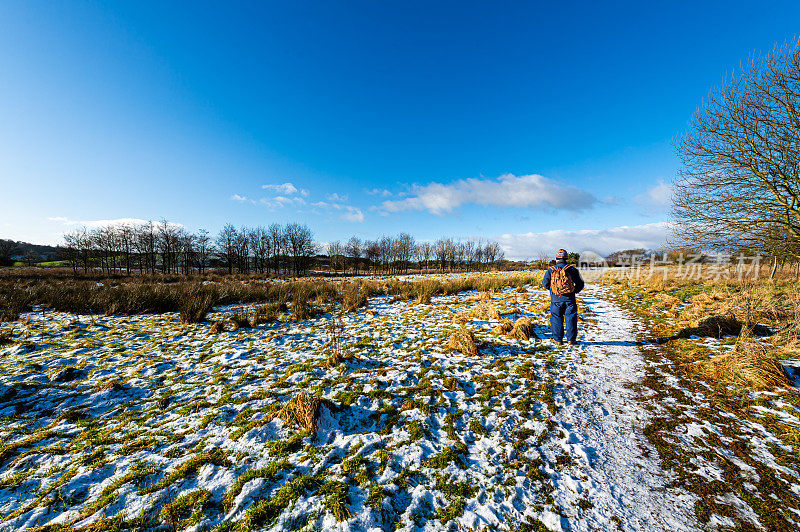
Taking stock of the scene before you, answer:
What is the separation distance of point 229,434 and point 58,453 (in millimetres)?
1840

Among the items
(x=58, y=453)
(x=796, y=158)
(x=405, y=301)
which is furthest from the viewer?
(x=405, y=301)

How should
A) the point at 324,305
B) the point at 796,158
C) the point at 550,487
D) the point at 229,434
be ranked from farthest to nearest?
1. the point at 324,305
2. the point at 796,158
3. the point at 229,434
4. the point at 550,487

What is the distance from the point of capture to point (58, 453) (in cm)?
306

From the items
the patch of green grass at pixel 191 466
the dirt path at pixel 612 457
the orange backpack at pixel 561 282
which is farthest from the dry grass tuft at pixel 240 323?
the orange backpack at pixel 561 282

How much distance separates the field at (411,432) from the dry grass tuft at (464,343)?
6 centimetres

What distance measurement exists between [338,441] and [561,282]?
240 inches

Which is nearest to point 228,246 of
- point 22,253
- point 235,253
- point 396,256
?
point 235,253

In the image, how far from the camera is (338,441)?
10.7 feet

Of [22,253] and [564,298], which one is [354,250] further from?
[22,253]

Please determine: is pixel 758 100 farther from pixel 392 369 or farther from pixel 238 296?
pixel 238 296

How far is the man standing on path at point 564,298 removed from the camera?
21.1 ft

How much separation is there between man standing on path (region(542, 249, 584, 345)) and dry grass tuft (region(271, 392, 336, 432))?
580cm

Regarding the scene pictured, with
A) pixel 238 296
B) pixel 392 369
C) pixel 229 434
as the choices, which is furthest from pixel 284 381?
pixel 238 296

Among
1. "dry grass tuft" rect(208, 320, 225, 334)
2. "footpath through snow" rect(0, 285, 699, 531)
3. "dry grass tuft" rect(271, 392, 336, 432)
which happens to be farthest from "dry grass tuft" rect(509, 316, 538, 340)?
"dry grass tuft" rect(208, 320, 225, 334)
